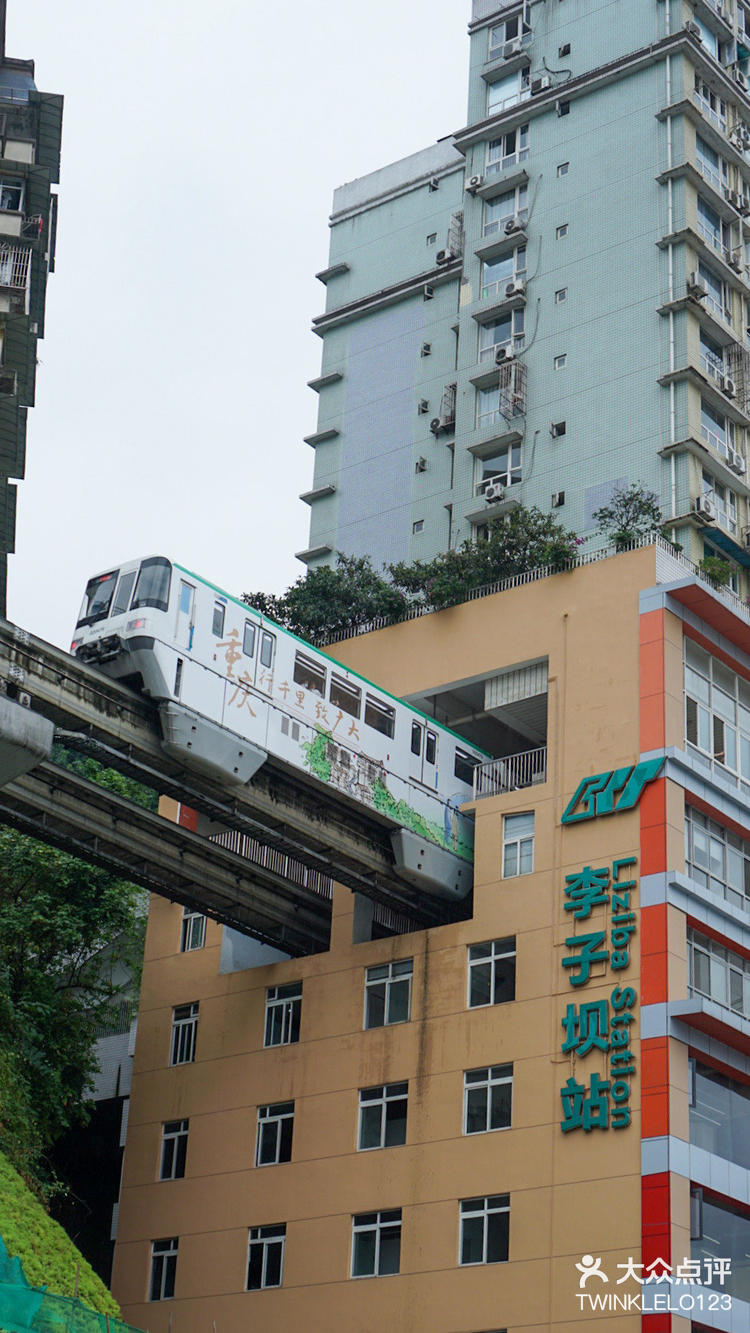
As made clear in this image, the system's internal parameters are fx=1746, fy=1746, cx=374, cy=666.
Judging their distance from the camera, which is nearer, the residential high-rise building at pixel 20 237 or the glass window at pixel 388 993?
the glass window at pixel 388 993

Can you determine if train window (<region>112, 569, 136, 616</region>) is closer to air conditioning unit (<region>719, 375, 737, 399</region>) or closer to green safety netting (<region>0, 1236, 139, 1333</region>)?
green safety netting (<region>0, 1236, 139, 1333</region>)

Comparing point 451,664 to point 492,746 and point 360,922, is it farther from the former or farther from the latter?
point 360,922

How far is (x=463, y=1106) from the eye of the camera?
100 feet

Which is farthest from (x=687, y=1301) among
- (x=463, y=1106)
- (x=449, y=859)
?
(x=449, y=859)

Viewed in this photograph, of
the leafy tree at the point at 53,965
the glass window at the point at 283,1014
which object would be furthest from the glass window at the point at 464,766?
the leafy tree at the point at 53,965

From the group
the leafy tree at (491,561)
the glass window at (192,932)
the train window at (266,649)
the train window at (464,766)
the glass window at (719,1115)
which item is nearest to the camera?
the glass window at (719,1115)

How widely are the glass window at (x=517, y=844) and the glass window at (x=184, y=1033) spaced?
782 cm

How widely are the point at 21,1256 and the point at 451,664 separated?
1504cm

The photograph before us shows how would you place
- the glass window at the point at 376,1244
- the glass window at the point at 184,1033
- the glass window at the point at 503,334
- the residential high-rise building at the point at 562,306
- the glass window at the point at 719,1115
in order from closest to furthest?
1. the glass window at the point at 719,1115
2. the glass window at the point at 376,1244
3. the glass window at the point at 184,1033
4. the residential high-rise building at the point at 562,306
5. the glass window at the point at 503,334

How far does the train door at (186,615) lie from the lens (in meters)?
28.2

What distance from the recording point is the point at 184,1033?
1415 inches

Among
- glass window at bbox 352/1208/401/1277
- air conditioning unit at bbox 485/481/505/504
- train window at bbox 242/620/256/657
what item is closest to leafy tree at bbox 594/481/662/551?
air conditioning unit at bbox 485/481/505/504

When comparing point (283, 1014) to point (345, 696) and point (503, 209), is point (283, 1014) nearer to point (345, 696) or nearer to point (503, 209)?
point (345, 696)

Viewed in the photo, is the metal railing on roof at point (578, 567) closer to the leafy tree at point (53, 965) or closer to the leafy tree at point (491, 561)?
the leafy tree at point (491, 561)
